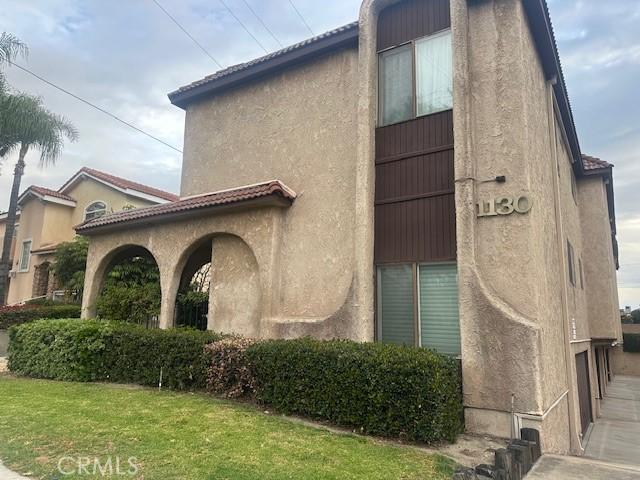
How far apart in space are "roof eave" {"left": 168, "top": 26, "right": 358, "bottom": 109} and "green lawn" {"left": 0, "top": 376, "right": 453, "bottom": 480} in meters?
8.53

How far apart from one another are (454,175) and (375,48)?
3811 mm

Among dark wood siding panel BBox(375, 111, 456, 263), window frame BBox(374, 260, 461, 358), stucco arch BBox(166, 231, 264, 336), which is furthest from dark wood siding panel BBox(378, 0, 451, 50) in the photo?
stucco arch BBox(166, 231, 264, 336)

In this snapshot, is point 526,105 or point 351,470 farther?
point 526,105

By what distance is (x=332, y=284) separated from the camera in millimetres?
9641

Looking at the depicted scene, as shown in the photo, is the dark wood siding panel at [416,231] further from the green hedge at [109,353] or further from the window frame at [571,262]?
the window frame at [571,262]

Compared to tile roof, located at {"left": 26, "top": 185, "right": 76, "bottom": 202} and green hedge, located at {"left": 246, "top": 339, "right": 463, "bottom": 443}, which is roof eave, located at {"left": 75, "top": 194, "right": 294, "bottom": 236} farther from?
tile roof, located at {"left": 26, "top": 185, "right": 76, "bottom": 202}

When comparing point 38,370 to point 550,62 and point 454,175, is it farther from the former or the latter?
point 550,62

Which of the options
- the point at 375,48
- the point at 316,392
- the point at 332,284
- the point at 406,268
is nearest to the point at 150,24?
the point at 375,48

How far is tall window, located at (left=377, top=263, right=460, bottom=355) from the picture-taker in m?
8.13

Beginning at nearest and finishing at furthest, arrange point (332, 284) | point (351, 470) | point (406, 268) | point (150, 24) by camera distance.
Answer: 1. point (351, 470)
2. point (406, 268)
3. point (332, 284)
4. point (150, 24)

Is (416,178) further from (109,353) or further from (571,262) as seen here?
(109,353)

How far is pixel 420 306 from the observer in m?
8.51

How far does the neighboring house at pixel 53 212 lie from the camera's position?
967 inches

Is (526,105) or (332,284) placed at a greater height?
(526,105)
